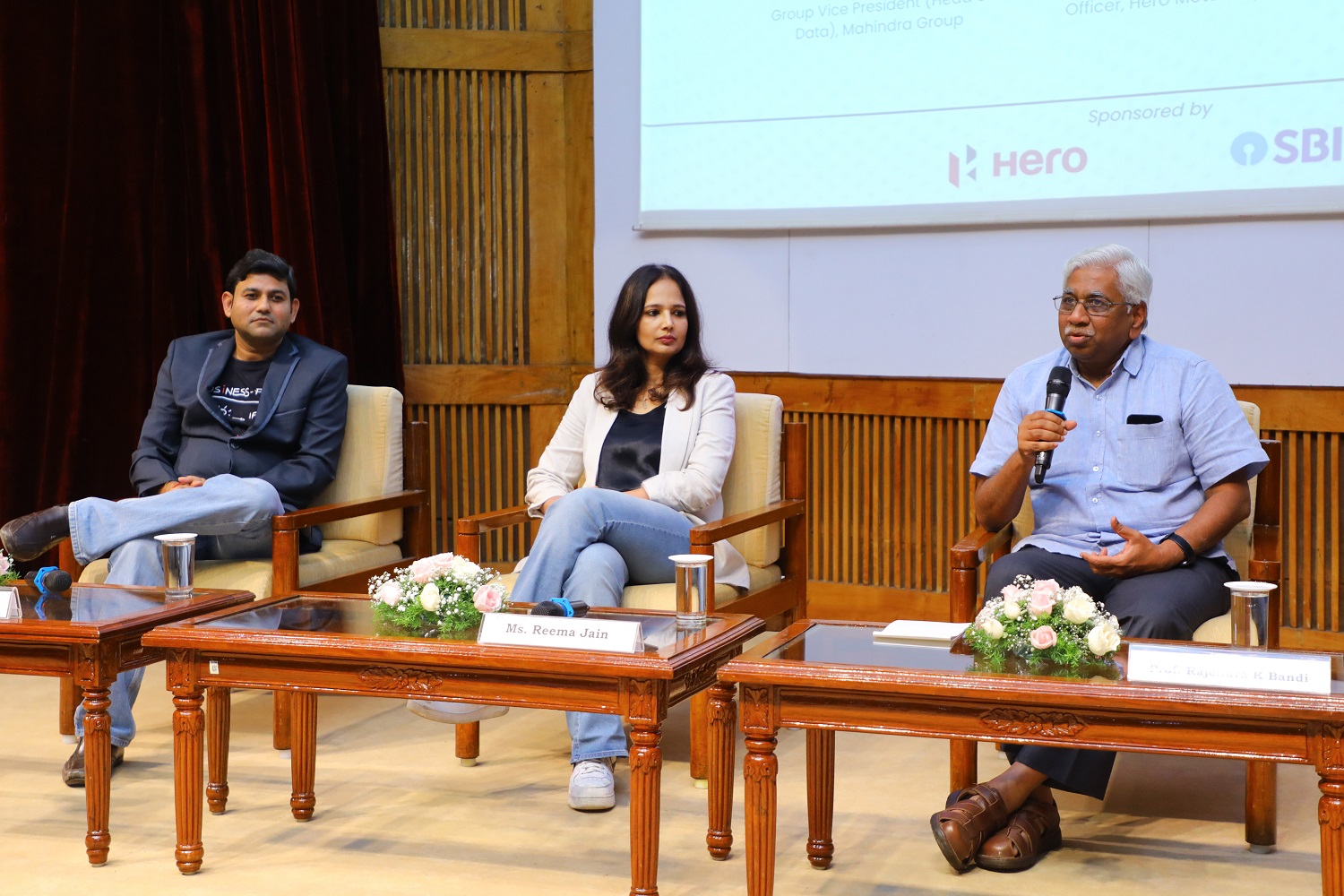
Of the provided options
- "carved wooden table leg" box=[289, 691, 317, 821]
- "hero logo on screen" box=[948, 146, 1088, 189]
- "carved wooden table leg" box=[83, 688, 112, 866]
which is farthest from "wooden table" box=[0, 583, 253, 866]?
"hero logo on screen" box=[948, 146, 1088, 189]

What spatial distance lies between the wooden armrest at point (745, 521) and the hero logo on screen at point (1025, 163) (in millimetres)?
1231

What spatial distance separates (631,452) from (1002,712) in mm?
1499

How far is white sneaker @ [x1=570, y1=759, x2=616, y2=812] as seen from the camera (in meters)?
2.76

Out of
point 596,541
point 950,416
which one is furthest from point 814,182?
point 596,541

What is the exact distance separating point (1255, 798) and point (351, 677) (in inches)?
62.3

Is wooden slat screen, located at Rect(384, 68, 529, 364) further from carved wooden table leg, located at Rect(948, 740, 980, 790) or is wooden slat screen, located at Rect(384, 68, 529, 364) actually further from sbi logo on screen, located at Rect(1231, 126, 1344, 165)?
carved wooden table leg, located at Rect(948, 740, 980, 790)

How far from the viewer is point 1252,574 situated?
2.73 metres

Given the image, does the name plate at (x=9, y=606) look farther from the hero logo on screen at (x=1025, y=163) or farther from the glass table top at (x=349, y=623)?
the hero logo on screen at (x=1025, y=163)

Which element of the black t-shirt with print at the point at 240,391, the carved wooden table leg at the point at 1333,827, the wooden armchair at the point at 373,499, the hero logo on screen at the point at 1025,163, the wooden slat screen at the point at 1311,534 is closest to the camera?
the carved wooden table leg at the point at 1333,827

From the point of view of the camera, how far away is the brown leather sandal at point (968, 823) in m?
2.39

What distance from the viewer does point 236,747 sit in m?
3.25

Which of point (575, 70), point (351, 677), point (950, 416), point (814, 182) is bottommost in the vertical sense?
point (351, 677)

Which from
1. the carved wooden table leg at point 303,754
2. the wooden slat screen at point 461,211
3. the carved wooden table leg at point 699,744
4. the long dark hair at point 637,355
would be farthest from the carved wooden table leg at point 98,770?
the wooden slat screen at point 461,211

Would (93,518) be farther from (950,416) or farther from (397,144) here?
(950,416)
